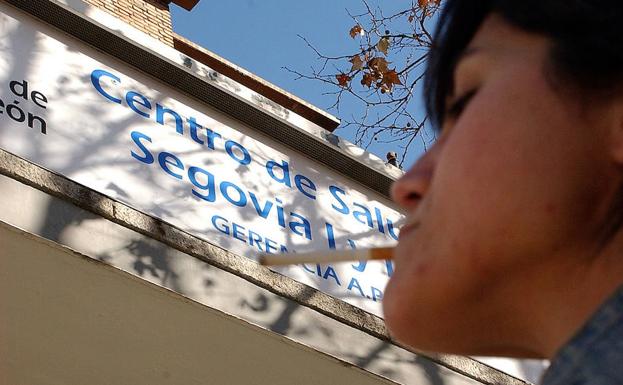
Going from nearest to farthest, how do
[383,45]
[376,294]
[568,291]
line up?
[568,291] → [376,294] → [383,45]

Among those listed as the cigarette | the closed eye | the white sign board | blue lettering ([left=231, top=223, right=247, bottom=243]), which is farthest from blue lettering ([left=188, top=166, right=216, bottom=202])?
the closed eye

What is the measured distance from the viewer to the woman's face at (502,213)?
1.23 meters

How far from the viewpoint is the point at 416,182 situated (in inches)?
55.3

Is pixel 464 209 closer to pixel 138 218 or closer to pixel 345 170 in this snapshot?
pixel 138 218

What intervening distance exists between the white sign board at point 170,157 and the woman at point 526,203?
2.96 meters

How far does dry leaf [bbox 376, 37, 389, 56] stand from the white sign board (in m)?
3.72

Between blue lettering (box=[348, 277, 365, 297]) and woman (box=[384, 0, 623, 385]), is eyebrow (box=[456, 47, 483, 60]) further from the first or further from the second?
blue lettering (box=[348, 277, 365, 297])

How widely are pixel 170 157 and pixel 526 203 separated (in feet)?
11.2

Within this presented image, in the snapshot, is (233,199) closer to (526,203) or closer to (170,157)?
(170,157)

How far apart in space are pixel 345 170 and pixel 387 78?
358cm

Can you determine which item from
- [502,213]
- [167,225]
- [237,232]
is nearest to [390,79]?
[237,232]

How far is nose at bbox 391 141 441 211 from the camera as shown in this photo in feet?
4.59

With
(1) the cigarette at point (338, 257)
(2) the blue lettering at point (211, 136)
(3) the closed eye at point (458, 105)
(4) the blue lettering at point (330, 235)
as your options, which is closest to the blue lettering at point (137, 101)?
(2) the blue lettering at point (211, 136)

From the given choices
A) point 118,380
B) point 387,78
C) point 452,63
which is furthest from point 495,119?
point 387,78
